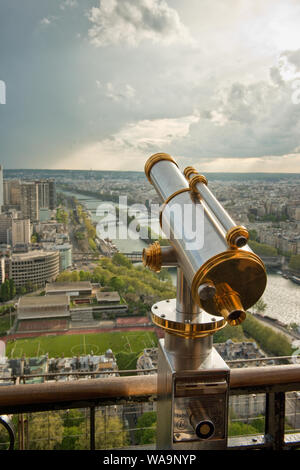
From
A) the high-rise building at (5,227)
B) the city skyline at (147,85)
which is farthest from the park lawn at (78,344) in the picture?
the city skyline at (147,85)

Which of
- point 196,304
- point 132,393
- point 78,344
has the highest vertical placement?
point 196,304

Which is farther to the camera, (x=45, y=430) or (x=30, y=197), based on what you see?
(x=30, y=197)

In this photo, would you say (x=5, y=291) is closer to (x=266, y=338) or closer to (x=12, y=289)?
(x=12, y=289)

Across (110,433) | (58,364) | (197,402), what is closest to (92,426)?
(197,402)

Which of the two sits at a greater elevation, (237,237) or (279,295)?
(237,237)

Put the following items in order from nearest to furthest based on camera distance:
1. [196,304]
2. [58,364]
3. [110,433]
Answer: [196,304] → [110,433] → [58,364]

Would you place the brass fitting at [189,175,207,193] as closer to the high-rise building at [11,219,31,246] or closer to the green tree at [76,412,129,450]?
the green tree at [76,412,129,450]

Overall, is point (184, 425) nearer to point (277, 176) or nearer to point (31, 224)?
point (277, 176)

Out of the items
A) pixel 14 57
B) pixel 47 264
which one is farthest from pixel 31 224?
pixel 14 57
